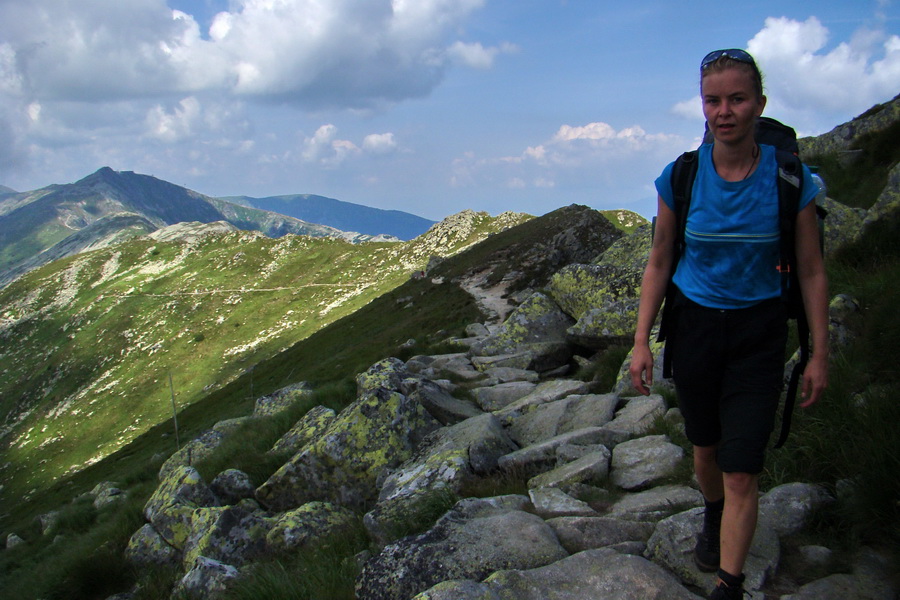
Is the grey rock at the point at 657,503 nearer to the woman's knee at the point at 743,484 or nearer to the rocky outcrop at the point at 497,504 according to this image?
the rocky outcrop at the point at 497,504

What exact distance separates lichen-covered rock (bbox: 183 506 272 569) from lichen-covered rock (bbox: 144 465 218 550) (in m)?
0.92

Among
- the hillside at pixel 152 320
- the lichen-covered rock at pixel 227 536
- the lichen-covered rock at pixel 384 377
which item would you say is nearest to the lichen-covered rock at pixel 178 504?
the lichen-covered rock at pixel 227 536

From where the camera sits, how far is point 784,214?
3773mm

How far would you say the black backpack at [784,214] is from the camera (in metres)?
3.77

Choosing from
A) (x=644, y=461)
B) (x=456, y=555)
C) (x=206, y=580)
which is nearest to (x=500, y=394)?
(x=644, y=461)

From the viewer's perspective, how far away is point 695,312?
4.16 metres

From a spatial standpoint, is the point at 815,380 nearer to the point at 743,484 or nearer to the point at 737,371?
the point at 737,371

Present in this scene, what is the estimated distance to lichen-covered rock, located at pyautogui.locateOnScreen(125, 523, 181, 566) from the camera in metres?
10.4

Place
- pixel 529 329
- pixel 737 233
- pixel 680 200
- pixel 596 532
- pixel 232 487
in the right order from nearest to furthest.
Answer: pixel 737 233 < pixel 680 200 < pixel 596 532 < pixel 232 487 < pixel 529 329

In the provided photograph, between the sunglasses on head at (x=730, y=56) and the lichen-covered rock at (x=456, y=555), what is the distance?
438 centimetres

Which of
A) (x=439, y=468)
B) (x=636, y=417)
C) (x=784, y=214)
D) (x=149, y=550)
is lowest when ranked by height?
(x=149, y=550)

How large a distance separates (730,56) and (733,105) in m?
0.39

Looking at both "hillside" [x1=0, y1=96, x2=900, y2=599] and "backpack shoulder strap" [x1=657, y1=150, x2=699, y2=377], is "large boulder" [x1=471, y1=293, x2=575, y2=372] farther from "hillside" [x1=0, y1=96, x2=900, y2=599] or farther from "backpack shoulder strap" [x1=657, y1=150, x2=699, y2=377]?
"backpack shoulder strap" [x1=657, y1=150, x2=699, y2=377]

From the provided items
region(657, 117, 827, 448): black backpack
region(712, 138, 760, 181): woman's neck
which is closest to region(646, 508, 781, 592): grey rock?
region(657, 117, 827, 448): black backpack
